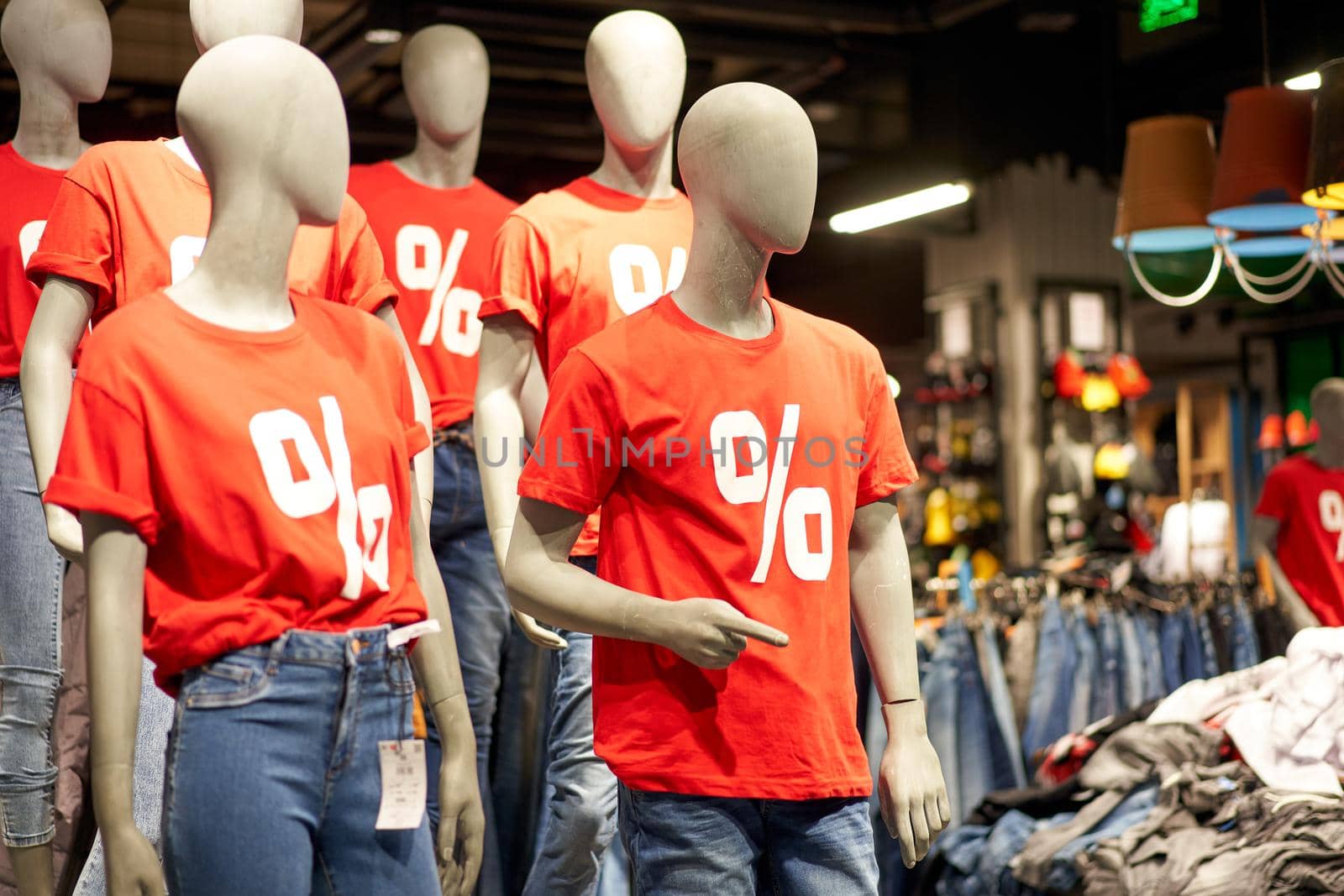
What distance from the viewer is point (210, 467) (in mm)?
1647

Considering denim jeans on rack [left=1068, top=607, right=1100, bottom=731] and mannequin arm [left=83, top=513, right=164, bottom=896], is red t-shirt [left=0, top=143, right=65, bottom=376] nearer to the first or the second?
mannequin arm [left=83, top=513, right=164, bottom=896]

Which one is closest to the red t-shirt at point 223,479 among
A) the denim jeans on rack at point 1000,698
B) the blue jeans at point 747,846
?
the blue jeans at point 747,846

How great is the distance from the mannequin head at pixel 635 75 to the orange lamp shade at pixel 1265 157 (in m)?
2.22

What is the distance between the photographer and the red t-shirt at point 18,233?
8.51 feet

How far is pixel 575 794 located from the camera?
2.67 meters

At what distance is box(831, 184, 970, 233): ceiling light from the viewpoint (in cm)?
828

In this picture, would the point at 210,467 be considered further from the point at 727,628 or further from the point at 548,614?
the point at 727,628

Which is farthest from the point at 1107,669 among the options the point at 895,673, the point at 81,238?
the point at 81,238

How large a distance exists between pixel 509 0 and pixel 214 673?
16.8ft

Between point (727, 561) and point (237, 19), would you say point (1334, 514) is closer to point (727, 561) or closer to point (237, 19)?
point (727, 561)

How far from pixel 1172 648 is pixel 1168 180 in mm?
1634

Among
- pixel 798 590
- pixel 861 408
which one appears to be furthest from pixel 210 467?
pixel 861 408

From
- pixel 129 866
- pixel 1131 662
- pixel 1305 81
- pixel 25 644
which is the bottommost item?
pixel 1131 662

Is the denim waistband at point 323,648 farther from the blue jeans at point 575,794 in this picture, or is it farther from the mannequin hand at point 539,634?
the blue jeans at point 575,794
